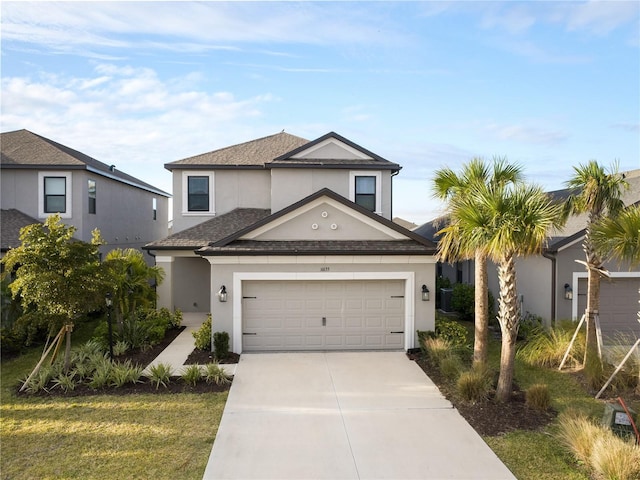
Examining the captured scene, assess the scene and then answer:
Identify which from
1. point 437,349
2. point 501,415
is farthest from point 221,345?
point 501,415

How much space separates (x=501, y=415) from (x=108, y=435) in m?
6.98

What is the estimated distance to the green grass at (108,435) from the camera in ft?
19.7

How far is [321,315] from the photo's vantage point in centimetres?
1208

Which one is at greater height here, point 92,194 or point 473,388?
point 92,194

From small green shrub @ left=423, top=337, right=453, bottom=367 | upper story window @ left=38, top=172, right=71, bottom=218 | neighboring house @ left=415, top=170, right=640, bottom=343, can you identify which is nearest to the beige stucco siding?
small green shrub @ left=423, top=337, right=453, bottom=367

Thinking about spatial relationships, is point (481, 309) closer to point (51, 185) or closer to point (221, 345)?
point (221, 345)

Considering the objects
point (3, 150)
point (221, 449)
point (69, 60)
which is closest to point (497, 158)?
point (221, 449)

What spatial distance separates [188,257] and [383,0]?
11.1 m

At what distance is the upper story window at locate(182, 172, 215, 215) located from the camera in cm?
1733

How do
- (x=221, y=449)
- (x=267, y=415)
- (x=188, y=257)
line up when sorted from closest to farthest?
(x=221, y=449)
(x=267, y=415)
(x=188, y=257)

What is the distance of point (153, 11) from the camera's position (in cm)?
1070

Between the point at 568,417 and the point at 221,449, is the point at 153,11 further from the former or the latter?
the point at 568,417

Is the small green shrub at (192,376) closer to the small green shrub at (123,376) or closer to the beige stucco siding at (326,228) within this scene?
the small green shrub at (123,376)

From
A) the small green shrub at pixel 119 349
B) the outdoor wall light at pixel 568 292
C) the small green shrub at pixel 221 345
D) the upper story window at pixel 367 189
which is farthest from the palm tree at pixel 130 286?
the outdoor wall light at pixel 568 292
